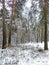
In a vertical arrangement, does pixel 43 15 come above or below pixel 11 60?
above

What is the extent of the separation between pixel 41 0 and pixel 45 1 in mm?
911

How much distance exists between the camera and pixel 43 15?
16.2 metres

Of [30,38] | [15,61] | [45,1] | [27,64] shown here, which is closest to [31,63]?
[27,64]

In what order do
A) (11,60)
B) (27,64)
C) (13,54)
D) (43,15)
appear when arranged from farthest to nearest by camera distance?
1. (43,15)
2. (13,54)
3. (11,60)
4. (27,64)

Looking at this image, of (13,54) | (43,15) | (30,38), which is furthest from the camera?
(30,38)

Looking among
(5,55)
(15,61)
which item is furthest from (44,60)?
(5,55)

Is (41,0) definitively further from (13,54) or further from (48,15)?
(13,54)

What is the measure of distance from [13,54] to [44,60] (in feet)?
9.17

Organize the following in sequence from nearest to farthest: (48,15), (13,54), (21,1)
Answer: (13,54)
(48,15)
(21,1)

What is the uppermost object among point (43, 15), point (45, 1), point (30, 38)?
point (45, 1)

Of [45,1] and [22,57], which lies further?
[45,1]

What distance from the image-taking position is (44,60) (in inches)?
466

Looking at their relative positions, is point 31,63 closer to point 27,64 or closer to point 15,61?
point 27,64

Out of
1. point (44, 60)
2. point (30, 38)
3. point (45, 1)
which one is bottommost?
point (30, 38)
